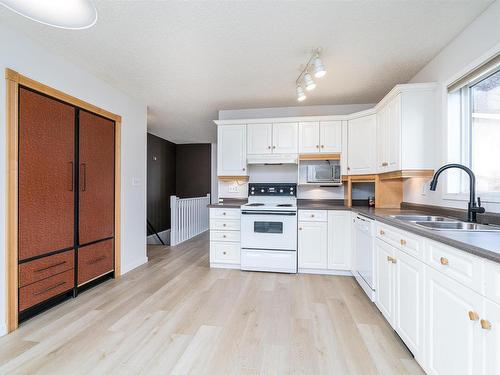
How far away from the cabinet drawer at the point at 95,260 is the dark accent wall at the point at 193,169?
12.8 ft

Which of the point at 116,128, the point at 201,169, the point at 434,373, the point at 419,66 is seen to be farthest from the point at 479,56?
the point at 201,169

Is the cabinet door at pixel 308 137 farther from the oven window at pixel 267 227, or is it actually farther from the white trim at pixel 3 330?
the white trim at pixel 3 330

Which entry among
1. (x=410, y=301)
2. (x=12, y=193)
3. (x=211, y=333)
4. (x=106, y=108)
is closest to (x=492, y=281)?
(x=410, y=301)

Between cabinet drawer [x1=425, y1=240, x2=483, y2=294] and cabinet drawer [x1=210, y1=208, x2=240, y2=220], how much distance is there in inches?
93.0

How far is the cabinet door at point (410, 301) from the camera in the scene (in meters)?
1.47

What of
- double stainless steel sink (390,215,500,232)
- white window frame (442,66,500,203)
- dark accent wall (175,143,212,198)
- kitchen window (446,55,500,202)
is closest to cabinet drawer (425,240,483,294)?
double stainless steel sink (390,215,500,232)

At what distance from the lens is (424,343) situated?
4.68 ft

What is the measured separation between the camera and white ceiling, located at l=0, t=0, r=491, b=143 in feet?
5.91

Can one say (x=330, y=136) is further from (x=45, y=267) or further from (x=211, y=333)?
(x=45, y=267)

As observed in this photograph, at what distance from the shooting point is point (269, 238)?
328cm

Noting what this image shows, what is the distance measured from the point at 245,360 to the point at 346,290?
156cm

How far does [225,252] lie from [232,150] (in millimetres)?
1487

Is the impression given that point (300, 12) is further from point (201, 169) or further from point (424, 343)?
point (201, 169)

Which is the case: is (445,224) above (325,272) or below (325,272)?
above
